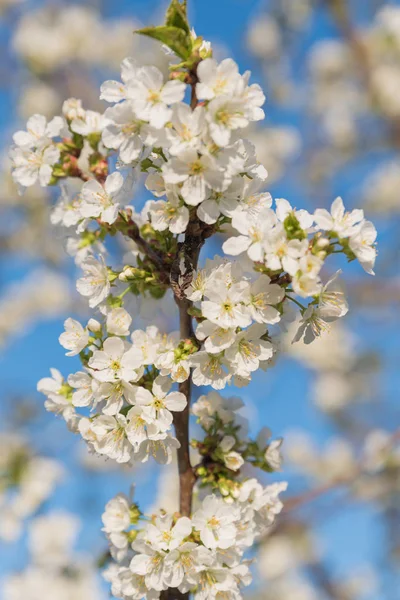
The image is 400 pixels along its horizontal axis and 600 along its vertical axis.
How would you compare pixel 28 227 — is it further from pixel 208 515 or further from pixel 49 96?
pixel 208 515

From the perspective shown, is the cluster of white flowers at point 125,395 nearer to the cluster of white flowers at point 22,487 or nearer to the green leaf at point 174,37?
the green leaf at point 174,37

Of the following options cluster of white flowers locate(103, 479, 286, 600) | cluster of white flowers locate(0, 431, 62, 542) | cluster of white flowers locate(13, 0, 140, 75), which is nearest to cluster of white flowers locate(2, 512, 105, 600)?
cluster of white flowers locate(0, 431, 62, 542)

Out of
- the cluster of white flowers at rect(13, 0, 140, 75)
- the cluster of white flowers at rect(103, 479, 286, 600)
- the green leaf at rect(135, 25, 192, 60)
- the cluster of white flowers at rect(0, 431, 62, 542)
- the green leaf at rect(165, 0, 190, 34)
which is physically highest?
the cluster of white flowers at rect(13, 0, 140, 75)

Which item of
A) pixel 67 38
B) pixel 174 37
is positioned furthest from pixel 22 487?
pixel 67 38

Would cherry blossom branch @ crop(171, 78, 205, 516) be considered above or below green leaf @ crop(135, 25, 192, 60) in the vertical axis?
below

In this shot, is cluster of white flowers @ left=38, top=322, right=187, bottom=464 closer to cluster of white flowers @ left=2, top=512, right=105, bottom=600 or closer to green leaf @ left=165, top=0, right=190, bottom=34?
green leaf @ left=165, top=0, right=190, bottom=34

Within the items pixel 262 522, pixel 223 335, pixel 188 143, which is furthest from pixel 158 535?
pixel 188 143
